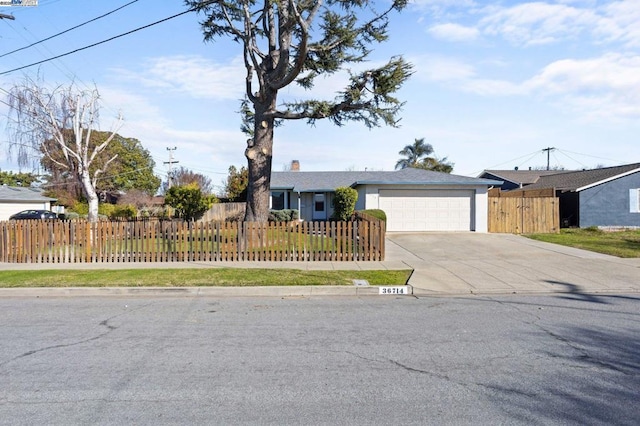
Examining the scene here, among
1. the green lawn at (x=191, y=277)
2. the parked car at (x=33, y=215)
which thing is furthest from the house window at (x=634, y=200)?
the parked car at (x=33, y=215)

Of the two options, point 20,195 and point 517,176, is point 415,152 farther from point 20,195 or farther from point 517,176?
point 20,195

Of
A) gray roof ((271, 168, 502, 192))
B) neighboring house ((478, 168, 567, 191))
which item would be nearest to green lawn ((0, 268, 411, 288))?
gray roof ((271, 168, 502, 192))

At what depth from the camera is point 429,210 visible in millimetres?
22188

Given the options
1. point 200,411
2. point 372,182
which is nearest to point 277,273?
point 200,411

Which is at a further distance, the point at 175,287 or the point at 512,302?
the point at 175,287

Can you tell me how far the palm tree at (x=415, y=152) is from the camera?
4809 cm

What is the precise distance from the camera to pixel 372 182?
21812mm

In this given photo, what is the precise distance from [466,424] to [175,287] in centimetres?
700

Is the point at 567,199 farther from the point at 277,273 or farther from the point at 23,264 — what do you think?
the point at 23,264

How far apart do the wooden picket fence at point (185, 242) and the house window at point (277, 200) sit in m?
19.9

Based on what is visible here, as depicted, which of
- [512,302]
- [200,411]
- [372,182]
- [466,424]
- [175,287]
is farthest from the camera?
[372,182]

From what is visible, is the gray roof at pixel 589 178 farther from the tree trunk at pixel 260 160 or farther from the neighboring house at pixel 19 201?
the neighboring house at pixel 19 201

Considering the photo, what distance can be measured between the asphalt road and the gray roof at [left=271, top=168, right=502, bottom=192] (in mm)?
14432

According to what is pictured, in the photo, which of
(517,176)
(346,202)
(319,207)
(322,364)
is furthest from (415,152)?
→ (322,364)
